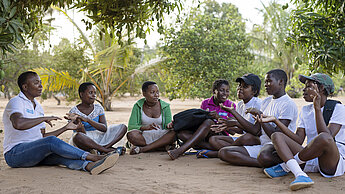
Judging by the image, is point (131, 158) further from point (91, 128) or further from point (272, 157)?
point (272, 157)

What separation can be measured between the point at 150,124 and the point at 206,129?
96 centimetres

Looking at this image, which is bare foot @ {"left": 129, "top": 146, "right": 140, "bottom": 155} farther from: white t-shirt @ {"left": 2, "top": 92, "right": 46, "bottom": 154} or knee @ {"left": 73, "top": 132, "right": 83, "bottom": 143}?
white t-shirt @ {"left": 2, "top": 92, "right": 46, "bottom": 154}

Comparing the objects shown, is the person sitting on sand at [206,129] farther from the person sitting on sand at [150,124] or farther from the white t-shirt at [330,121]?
the white t-shirt at [330,121]

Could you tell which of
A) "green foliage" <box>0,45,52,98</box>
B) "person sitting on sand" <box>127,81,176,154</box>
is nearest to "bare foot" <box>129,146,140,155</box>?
"person sitting on sand" <box>127,81,176,154</box>

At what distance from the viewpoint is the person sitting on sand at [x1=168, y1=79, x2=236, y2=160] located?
4926mm

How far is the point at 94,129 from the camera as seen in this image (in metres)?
5.24

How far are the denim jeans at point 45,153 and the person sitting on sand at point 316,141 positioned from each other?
2197 mm

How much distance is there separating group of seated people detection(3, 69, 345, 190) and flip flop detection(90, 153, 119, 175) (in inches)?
0.4

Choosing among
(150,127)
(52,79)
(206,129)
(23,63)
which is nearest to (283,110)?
(206,129)

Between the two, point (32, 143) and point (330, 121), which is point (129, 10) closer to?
point (32, 143)

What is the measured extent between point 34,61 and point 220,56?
44.9 ft

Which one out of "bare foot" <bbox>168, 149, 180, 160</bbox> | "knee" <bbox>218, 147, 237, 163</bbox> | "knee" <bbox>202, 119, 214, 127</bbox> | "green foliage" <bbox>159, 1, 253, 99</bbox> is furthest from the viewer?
"green foliage" <bbox>159, 1, 253, 99</bbox>

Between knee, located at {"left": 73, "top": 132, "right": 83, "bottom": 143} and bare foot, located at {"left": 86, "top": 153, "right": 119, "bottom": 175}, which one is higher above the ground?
knee, located at {"left": 73, "top": 132, "right": 83, "bottom": 143}

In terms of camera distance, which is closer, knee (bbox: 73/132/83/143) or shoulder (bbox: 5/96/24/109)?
shoulder (bbox: 5/96/24/109)
